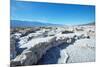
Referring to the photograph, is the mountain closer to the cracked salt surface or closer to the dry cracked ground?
the dry cracked ground

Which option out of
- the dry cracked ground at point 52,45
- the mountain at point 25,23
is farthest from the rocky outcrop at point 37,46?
the mountain at point 25,23

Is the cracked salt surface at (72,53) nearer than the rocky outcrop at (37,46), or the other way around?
the rocky outcrop at (37,46)

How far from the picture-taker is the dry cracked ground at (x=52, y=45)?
7.00 ft

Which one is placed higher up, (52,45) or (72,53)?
(52,45)

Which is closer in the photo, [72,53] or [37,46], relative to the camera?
[37,46]

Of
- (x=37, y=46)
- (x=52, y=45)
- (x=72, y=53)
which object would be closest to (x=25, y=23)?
(x=37, y=46)

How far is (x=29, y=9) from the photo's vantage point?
86.7 inches

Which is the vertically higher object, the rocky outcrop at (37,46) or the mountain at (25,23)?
the mountain at (25,23)

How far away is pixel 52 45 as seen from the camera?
2283 millimetres

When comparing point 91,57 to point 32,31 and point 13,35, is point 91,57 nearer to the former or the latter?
point 32,31

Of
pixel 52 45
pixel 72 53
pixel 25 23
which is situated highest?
pixel 25 23

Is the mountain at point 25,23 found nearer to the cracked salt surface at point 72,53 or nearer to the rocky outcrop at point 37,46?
the rocky outcrop at point 37,46

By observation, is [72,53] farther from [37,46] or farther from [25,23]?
[25,23]

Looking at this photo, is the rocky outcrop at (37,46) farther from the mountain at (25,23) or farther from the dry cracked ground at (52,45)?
the mountain at (25,23)
